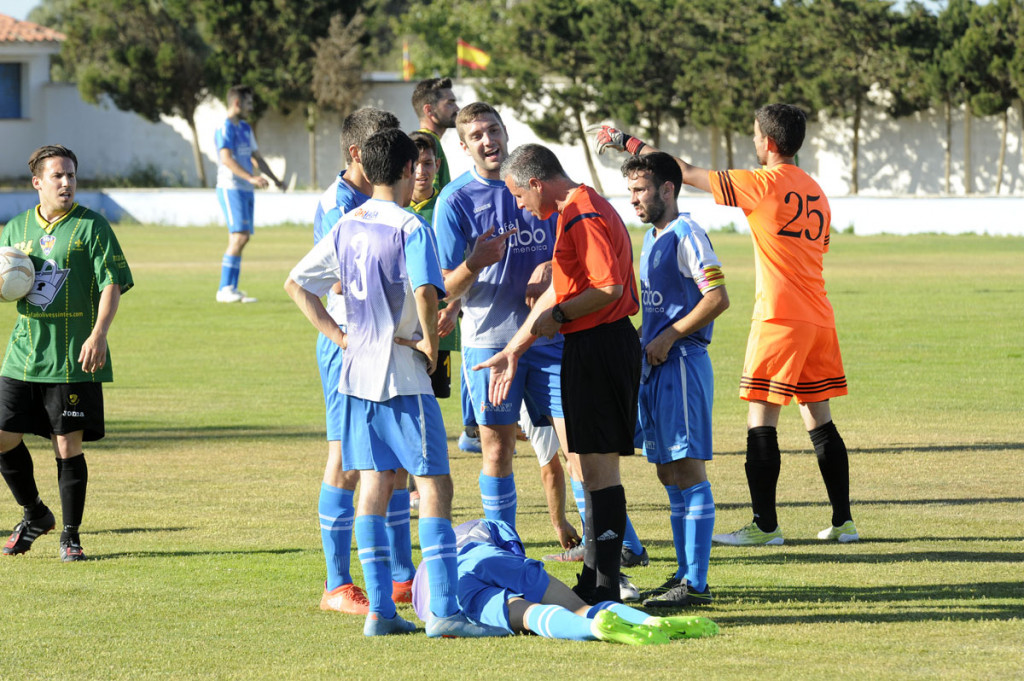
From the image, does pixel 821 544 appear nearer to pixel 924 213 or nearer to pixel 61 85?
pixel 924 213

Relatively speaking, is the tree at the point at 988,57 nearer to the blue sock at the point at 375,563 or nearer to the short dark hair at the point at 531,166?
the short dark hair at the point at 531,166

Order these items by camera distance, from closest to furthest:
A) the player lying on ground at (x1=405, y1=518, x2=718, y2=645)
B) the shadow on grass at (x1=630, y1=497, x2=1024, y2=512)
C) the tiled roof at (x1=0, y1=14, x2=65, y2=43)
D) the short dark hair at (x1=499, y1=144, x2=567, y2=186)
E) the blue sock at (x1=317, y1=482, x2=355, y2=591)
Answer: the player lying on ground at (x1=405, y1=518, x2=718, y2=645) < the short dark hair at (x1=499, y1=144, x2=567, y2=186) < the blue sock at (x1=317, y1=482, x2=355, y2=591) < the shadow on grass at (x1=630, y1=497, x2=1024, y2=512) < the tiled roof at (x1=0, y1=14, x2=65, y2=43)

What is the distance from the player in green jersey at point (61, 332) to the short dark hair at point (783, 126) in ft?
11.1

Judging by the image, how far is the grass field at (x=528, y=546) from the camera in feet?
17.1

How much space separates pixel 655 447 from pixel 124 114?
188 ft

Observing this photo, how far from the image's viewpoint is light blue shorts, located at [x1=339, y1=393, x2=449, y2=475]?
5.64 meters

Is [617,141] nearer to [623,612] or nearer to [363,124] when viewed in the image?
[363,124]

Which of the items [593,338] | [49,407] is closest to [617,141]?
[593,338]

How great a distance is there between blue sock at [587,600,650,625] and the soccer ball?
11.3 feet

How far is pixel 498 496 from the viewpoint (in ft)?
22.4

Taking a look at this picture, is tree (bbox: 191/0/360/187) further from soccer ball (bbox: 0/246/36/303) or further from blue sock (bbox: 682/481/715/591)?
blue sock (bbox: 682/481/715/591)

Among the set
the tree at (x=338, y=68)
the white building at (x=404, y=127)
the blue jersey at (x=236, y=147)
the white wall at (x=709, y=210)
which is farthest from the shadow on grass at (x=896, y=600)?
the tree at (x=338, y=68)

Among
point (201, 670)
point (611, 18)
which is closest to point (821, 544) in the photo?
point (201, 670)


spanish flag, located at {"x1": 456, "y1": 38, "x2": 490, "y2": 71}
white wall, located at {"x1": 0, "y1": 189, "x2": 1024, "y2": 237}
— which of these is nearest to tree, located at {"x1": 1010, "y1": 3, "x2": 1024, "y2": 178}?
white wall, located at {"x1": 0, "y1": 189, "x2": 1024, "y2": 237}
